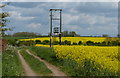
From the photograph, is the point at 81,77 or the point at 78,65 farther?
the point at 78,65

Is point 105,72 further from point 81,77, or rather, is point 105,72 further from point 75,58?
point 75,58

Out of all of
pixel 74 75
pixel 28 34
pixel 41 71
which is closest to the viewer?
pixel 74 75

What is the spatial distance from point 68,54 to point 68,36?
39.2 metres

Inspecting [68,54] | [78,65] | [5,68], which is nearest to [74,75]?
[78,65]

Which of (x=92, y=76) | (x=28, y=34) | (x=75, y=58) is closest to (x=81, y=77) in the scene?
(x=92, y=76)

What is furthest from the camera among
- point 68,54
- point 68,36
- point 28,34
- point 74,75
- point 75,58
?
point 28,34

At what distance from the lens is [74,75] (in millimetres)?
17406

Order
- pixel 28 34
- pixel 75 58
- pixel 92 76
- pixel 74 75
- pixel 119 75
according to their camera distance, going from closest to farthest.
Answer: pixel 119 75 < pixel 92 76 < pixel 74 75 < pixel 75 58 < pixel 28 34

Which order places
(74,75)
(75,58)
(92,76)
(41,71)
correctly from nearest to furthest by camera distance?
(92,76), (74,75), (41,71), (75,58)

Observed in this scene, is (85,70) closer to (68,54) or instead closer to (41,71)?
(41,71)

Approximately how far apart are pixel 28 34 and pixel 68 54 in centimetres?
4479

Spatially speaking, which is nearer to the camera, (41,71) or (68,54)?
(41,71)

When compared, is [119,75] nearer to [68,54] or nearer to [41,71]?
[41,71]

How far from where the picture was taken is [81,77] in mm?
16438
